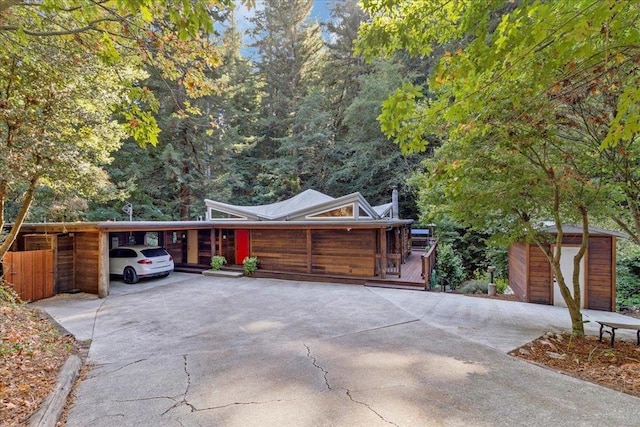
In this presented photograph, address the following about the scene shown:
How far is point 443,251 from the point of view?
46.4 feet

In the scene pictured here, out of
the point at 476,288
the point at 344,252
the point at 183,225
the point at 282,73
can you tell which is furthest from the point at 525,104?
the point at 282,73

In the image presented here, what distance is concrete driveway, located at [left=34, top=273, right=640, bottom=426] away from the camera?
3273mm

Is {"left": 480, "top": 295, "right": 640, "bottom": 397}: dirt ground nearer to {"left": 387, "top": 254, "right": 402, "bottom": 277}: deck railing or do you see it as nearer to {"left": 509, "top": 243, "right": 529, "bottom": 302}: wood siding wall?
{"left": 509, "top": 243, "right": 529, "bottom": 302}: wood siding wall

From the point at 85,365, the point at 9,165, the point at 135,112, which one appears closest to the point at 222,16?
the point at 9,165

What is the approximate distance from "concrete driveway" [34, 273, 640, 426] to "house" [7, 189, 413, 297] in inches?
78.5

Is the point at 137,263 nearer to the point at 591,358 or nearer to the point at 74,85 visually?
the point at 74,85

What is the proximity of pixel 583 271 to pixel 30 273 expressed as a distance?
50.9ft

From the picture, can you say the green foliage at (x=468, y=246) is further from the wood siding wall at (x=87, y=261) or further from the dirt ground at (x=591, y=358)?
the wood siding wall at (x=87, y=261)

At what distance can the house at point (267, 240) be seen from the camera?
31.8 ft

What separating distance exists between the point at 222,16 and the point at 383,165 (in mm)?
14363

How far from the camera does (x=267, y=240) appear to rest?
13.2 meters

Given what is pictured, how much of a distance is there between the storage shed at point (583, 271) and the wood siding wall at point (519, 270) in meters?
0.03

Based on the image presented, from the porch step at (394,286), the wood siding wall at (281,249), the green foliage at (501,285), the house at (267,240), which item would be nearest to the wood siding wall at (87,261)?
the house at (267,240)

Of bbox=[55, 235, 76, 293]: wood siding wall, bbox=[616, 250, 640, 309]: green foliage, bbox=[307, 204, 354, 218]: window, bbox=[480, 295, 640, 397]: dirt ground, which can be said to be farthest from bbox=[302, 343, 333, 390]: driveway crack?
bbox=[616, 250, 640, 309]: green foliage
